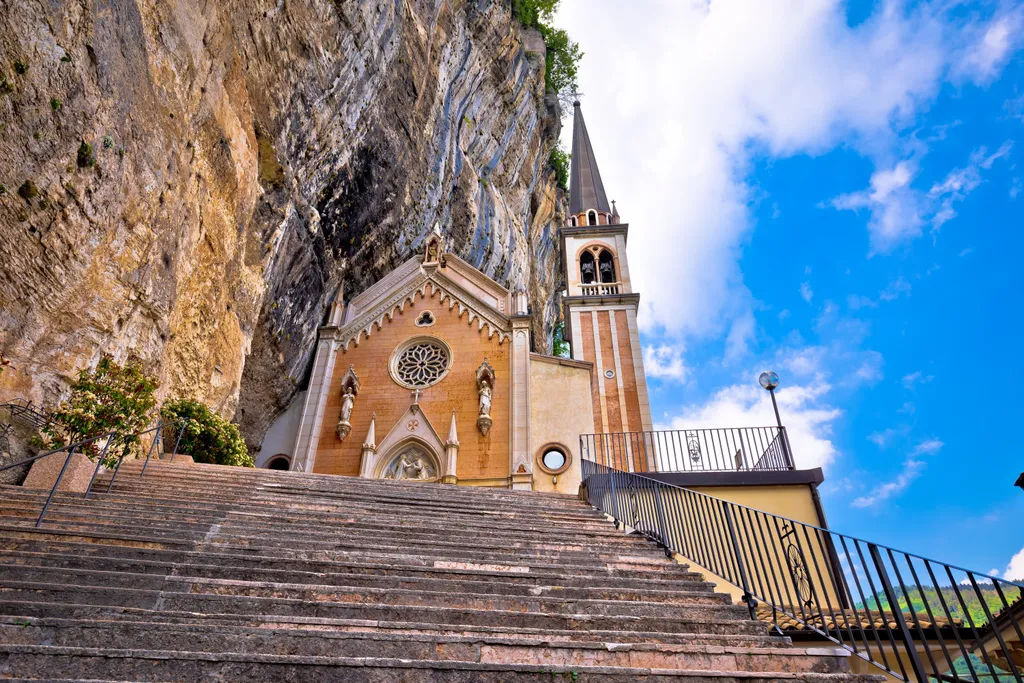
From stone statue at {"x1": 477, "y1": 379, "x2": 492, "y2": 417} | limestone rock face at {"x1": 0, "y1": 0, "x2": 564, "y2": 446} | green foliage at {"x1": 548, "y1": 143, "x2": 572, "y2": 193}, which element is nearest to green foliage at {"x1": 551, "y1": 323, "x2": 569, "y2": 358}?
green foliage at {"x1": 548, "y1": 143, "x2": 572, "y2": 193}

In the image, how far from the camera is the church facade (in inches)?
594

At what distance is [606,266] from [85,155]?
58.2 ft

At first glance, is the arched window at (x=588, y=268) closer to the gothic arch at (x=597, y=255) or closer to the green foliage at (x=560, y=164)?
the gothic arch at (x=597, y=255)

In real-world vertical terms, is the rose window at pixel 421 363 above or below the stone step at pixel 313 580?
above

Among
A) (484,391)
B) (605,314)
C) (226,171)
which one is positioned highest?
(605,314)

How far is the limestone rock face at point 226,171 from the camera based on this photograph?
7.53 metres

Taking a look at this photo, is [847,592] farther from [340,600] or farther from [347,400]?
[347,400]

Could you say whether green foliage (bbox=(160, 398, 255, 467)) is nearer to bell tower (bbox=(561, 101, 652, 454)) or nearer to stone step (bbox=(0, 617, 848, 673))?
stone step (bbox=(0, 617, 848, 673))

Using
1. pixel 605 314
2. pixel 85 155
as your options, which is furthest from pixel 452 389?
pixel 85 155

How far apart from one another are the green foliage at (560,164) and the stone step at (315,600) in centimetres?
2963

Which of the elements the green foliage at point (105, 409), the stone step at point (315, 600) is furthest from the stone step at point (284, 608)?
the green foliage at point (105, 409)

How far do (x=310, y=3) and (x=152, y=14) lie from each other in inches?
160

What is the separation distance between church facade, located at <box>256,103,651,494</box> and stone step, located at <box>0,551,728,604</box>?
959cm

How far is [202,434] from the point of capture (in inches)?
417
